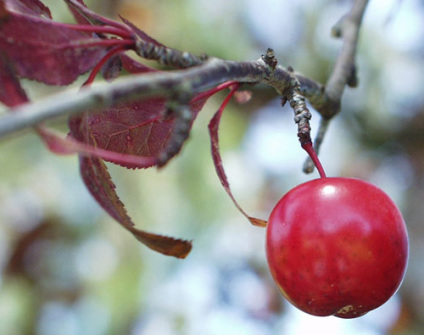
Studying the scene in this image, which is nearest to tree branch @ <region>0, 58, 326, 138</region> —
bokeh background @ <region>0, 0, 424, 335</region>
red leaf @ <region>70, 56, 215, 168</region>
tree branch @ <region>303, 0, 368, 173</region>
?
red leaf @ <region>70, 56, 215, 168</region>

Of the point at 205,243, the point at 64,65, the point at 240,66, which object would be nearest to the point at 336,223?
the point at 240,66

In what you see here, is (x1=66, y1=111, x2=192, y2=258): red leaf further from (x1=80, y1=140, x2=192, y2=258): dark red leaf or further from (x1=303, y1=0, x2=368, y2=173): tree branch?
(x1=303, y1=0, x2=368, y2=173): tree branch

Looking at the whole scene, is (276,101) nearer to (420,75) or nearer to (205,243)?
(420,75)

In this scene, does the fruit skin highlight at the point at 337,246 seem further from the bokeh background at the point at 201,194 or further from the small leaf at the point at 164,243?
the bokeh background at the point at 201,194

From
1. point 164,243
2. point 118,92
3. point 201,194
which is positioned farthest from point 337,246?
point 201,194

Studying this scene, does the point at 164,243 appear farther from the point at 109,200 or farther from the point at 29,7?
the point at 29,7
